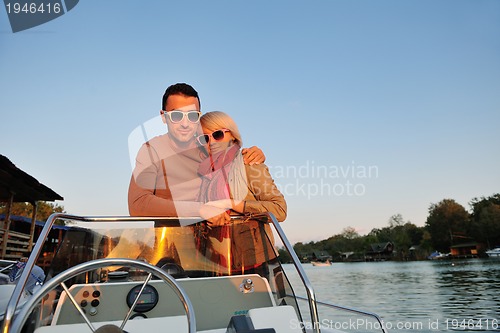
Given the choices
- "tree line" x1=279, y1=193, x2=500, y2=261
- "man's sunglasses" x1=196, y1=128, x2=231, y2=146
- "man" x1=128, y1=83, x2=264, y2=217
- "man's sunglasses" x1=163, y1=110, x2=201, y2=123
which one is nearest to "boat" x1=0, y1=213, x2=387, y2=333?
"man" x1=128, y1=83, x2=264, y2=217

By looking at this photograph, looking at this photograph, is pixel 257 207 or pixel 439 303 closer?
pixel 257 207

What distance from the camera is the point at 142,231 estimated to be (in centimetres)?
227

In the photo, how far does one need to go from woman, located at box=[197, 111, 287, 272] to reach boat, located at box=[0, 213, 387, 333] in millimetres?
14

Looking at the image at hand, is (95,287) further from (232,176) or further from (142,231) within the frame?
(232,176)

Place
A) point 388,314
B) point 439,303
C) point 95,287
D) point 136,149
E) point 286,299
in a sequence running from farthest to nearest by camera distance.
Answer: point 439,303 → point 388,314 → point 136,149 → point 286,299 → point 95,287

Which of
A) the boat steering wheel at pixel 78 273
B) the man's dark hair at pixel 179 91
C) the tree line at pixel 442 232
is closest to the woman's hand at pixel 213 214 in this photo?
the boat steering wheel at pixel 78 273

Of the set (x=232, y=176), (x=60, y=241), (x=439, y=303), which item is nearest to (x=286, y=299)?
(x=232, y=176)

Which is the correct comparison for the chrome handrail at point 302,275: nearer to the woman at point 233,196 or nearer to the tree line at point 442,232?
the woman at point 233,196

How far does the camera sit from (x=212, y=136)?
112 inches

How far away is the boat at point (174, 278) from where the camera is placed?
73.8 inches

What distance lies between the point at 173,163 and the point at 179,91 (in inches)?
24.8

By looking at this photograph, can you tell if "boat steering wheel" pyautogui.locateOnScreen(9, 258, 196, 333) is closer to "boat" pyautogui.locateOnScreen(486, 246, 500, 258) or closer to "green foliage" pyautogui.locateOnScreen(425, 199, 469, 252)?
"boat" pyautogui.locateOnScreen(486, 246, 500, 258)

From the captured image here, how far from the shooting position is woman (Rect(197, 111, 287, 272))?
2.38 meters

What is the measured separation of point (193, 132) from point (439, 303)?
15819 mm
